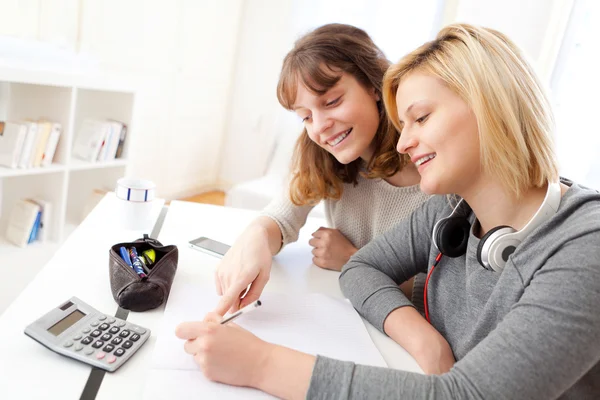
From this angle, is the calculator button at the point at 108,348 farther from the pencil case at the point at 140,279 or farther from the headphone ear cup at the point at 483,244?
the headphone ear cup at the point at 483,244

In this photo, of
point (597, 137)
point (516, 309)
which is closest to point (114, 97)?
point (516, 309)

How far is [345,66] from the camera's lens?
1.18 m

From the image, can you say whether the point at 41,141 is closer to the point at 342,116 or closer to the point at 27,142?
the point at 27,142

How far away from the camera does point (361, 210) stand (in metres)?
1.34

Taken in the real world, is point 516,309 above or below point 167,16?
below

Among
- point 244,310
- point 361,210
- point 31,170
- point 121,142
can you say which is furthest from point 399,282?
point 121,142

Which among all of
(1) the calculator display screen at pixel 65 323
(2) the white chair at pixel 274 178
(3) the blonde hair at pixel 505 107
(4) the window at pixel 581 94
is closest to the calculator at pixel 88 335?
(1) the calculator display screen at pixel 65 323

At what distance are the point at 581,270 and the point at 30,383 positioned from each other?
708mm

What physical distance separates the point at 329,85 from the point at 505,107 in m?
0.51

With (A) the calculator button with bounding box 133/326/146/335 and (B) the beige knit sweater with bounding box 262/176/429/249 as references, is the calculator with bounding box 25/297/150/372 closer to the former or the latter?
(A) the calculator button with bounding box 133/326/146/335

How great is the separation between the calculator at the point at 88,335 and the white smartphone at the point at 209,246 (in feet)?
1.27

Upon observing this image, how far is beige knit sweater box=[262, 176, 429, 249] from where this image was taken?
126 centimetres

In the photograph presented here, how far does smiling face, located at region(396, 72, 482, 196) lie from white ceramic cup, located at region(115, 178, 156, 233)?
2.19ft

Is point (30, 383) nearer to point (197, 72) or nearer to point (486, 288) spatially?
point (486, 288)
